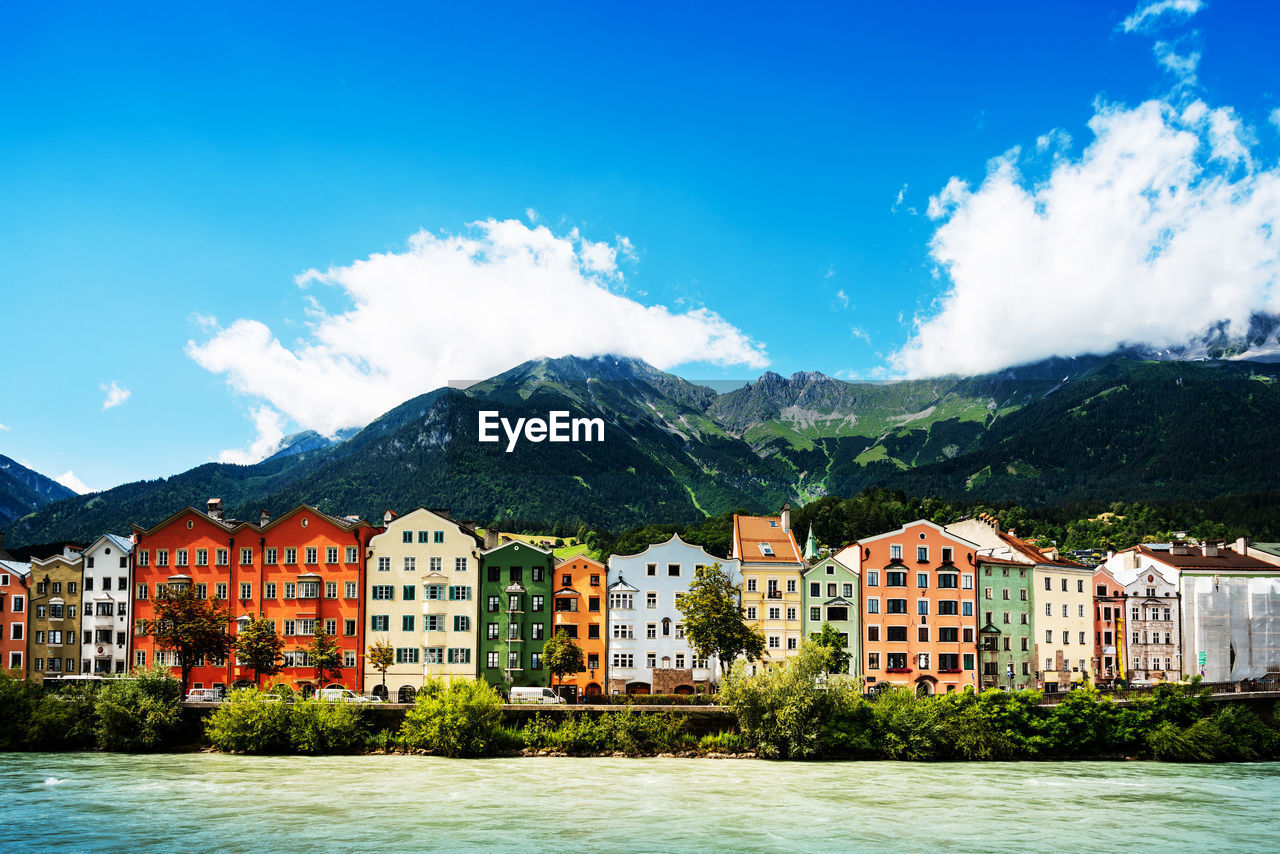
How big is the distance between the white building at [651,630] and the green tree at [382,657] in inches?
685

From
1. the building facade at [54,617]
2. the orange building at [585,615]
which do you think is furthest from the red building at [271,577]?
the orange building at [585,615]

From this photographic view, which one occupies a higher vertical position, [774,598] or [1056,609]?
[774,598]

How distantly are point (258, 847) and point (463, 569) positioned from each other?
148ft

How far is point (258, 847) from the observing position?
4344 centimetres

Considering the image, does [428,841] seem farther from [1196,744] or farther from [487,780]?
[1196,744]

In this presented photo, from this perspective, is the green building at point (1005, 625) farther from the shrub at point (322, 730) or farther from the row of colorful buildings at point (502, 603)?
the shrub at point (322, 730)

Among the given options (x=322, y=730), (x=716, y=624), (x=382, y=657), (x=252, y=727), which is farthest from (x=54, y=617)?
(x=716, y=624)

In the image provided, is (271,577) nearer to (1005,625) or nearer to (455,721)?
(455,721)

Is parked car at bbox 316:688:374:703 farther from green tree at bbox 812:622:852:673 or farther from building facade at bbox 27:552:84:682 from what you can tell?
green tree at bbox 812:622:852:673

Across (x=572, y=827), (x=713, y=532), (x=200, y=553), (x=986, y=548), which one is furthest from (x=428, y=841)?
(x=713, y=532)

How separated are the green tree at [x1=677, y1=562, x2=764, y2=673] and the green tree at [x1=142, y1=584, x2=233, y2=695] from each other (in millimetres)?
35195

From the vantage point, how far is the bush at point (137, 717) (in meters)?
68.9

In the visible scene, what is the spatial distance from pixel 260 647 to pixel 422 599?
12978mm

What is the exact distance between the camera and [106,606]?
91250 mm
